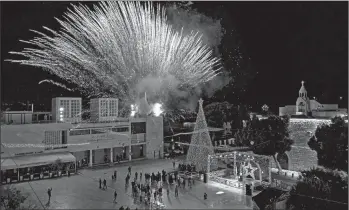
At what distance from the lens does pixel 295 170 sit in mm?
27641

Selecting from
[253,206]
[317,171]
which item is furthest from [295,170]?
[253,206]

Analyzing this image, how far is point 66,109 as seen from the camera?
1262 inches

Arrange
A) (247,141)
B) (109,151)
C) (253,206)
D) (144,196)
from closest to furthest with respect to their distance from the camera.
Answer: (253,206)
(144,196)
(247,141)
(109,151)

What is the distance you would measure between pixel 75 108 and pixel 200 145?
13463 millimetres

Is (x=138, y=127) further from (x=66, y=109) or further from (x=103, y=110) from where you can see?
(x=66, y=109)

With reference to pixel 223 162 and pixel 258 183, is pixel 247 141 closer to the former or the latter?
pixel 223 162

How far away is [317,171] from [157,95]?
118ft

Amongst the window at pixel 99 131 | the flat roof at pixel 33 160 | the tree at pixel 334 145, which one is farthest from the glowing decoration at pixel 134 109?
the tree at pixel 334 145

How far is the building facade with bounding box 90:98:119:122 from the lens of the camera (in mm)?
34062

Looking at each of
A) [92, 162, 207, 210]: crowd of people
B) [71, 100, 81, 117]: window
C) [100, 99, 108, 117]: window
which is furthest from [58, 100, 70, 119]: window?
[92, 162, 207, 210]: crowd of people

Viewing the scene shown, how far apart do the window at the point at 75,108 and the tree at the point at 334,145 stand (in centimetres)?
2212

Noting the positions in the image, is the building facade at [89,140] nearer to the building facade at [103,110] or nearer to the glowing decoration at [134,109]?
the building facade at [103,110]

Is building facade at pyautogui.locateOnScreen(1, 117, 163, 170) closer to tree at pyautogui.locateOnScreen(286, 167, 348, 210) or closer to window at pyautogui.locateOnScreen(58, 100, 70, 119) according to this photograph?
window at pyautogui.locateOnScreen(58, 100, 70, 119)

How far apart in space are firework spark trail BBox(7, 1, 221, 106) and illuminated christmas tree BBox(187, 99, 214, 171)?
31.2 feet
